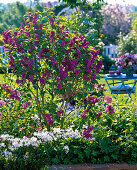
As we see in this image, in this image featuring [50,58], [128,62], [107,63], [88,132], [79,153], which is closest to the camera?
[79,153]

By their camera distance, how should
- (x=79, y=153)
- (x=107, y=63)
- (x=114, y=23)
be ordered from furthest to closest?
(x=114, y=23) → (x=107, y=63) → (x=79, y=153)

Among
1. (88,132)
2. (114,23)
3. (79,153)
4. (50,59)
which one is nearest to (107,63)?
(50,59)

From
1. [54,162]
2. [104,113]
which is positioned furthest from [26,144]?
[104,113]

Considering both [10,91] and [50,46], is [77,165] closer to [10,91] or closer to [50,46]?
[10,91]

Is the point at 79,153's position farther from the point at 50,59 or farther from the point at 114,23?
the point at 114,23

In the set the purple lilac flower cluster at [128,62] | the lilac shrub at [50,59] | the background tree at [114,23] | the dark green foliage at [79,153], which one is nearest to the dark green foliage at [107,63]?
the purple lilac flower cluster at [128,62]

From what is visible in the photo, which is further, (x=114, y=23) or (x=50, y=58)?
(x=114, y=23)

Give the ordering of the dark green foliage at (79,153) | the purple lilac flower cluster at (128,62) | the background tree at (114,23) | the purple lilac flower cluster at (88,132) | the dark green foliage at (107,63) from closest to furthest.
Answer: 1. the dark green foliage at (79,153)
2. the purple lilac flower cluster at (88,132)
3. the purple lilac flower cluster at (128,62)
4. the dark green foliage at (107,63)
5. the background tree at (114,23)

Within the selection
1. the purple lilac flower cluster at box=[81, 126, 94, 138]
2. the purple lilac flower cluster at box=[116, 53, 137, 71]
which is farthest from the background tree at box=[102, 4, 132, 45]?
the purple lilac flower cluster at box=[81, 126, 94, 138]

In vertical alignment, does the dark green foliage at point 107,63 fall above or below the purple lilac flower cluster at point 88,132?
below

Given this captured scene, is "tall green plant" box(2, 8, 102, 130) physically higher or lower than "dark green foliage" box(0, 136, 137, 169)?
higher

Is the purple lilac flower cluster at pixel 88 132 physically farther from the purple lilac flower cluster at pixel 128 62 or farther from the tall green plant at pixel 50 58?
the purple lilac flower cluster at pixel 128 62

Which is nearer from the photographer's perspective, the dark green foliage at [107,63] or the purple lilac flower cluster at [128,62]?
the purple lilac flower cluster at [128,62]

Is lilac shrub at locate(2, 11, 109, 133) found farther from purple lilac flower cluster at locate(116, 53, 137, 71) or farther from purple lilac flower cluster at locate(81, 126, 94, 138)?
purple lilac flower cluster at locate(116, 53, 137, 71)
